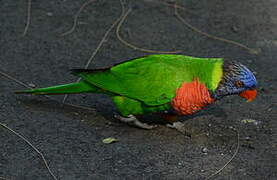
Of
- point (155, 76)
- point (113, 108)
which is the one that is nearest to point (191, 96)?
point (155, 76)

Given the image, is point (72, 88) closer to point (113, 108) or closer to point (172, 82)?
point (113, 108)

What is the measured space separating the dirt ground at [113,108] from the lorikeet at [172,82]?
0.32m

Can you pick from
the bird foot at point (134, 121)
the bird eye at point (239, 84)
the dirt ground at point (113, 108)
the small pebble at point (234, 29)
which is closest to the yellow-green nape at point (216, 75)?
the bird eye at point (239, 84)

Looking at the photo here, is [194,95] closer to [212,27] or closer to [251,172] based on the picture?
[251,172]

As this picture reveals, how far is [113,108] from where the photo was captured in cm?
449

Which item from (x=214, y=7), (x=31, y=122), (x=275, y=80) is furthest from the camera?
(x=214, y=7)

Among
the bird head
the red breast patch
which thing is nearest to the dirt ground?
the red breast patch

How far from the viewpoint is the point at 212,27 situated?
592 centimetres

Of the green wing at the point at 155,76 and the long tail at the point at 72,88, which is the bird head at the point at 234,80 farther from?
the long tail at the point at 72,88

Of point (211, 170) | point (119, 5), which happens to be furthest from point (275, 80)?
point (119, 5)

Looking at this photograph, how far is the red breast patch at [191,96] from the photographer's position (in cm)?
385

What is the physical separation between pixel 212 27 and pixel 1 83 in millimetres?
2597

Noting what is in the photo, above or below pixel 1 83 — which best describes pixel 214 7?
above

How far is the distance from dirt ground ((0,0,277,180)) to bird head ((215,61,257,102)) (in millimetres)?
476
